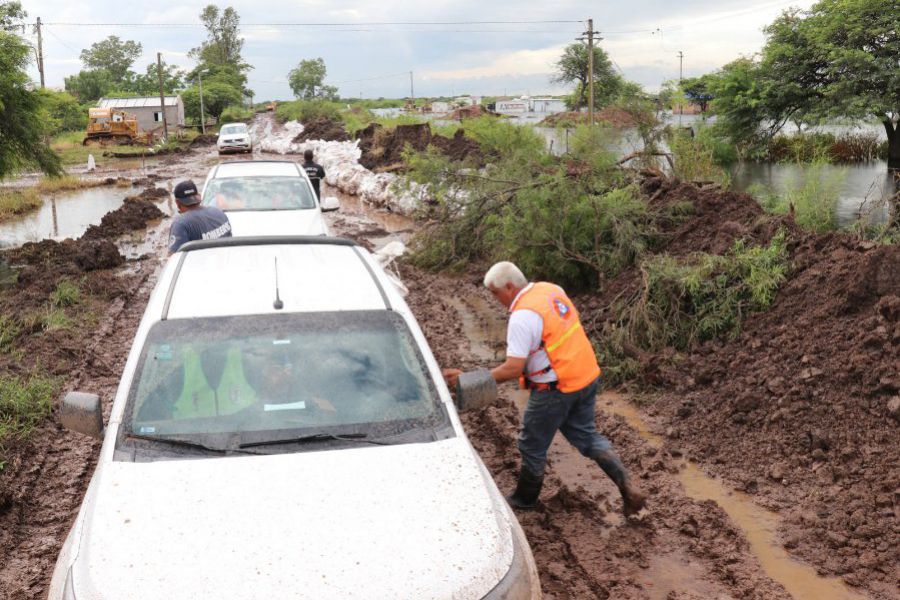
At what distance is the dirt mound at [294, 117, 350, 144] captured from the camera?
40.2 m

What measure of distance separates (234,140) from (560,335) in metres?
40.6

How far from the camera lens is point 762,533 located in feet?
16.3

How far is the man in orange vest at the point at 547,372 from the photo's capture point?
15.2 feet

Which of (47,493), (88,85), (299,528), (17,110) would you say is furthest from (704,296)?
(88,85)

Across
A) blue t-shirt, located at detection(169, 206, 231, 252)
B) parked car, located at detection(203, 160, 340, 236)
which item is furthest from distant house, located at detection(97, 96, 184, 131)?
blue t-shirt, located at detection(169, 206, 231, 252)

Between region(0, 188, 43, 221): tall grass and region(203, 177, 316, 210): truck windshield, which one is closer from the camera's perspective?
region(203, 177, 316, 210): truck windshield

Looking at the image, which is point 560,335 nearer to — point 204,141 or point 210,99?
point 204,141

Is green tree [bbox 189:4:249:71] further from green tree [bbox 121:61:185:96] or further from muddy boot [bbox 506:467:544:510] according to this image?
muddy boot [bbox 506:467:544:510]

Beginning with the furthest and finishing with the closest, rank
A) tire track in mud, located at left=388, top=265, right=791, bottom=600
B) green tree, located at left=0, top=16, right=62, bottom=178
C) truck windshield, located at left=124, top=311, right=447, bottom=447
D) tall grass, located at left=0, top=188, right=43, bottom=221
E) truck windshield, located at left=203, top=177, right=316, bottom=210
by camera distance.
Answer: tall grass, located at left=0, top=188, right=43, bottom=221 → green tree, located at left=0, top=16, right=62, bottom=178 → truck windshield, located at left=203, top=177, right=316, bottom=210 → tire track in mud, located at left=388, top=265, right=791, bottom=600 → truck windshield, located at left=124, top=311, right=447, bottom=447

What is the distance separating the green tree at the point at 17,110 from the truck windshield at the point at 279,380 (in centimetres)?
1377

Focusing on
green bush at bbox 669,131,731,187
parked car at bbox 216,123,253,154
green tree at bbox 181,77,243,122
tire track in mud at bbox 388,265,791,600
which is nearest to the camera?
tire track in mud at bbox 388,265,791,600

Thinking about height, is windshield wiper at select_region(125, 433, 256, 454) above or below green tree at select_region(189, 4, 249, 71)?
below

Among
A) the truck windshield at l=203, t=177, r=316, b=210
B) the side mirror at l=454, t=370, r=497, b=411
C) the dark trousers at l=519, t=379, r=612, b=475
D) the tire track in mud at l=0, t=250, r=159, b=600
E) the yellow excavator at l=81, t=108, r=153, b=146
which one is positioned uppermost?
the yellow excavator at l=81, t=108, r=153, b=146

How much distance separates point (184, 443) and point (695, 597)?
9.28 feet
